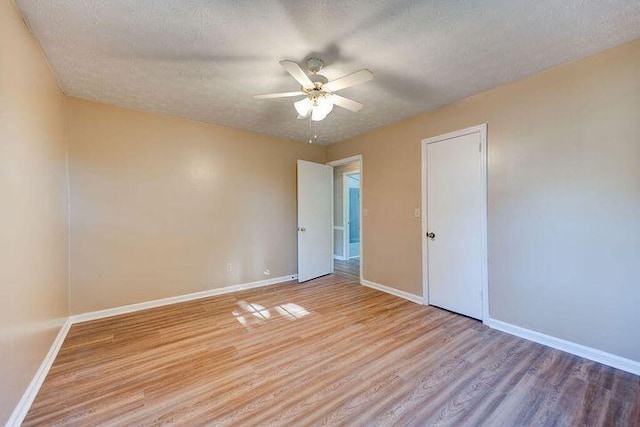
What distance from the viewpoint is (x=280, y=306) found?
328 centimetres

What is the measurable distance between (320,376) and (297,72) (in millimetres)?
2203

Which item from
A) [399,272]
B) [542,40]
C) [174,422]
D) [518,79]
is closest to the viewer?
[174,422]

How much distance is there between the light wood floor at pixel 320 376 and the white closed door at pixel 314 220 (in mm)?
1548

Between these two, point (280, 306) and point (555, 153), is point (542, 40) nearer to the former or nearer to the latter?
point (555, 153)

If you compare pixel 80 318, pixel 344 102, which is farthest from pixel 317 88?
pixel 80 318

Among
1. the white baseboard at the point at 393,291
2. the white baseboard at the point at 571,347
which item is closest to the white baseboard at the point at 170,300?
the white baseboard at the point at 393,291

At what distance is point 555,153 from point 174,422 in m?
3.46

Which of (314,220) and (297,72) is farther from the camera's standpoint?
(314,220)

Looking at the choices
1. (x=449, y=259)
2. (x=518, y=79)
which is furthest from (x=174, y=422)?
(x=518, y=79)

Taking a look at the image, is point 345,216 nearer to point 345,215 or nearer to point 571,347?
point 345,215

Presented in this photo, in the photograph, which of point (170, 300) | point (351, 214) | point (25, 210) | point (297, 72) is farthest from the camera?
point (351, 214)

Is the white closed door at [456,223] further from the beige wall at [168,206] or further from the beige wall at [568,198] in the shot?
the beige wall at [168,206]

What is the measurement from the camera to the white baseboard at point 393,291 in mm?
3414

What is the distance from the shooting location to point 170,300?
11.1 feet
